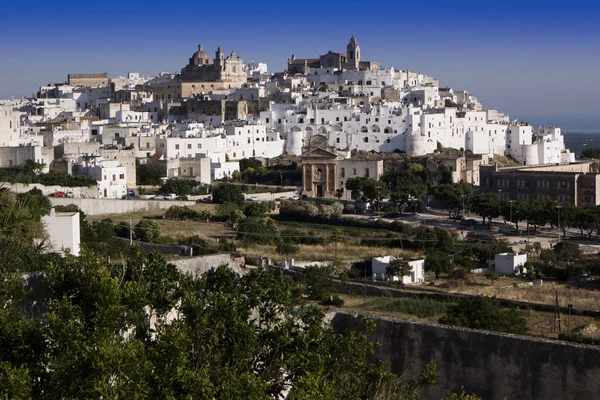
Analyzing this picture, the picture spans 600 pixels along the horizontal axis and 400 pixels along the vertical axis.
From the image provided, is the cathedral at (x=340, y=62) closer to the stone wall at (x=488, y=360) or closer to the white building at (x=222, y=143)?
the white building at (x=222, y=143)

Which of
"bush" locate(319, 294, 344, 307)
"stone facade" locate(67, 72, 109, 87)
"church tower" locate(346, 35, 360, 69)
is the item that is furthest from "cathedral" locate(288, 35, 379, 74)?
"bush" locate(319, 294, 344, 307)

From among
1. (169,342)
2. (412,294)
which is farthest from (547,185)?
(169,342)

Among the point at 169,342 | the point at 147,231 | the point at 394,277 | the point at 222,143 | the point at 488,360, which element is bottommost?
the point at 394,277

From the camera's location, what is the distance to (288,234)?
28562 mm

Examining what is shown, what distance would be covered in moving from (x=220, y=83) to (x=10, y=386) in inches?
2239

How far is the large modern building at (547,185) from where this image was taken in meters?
36.2

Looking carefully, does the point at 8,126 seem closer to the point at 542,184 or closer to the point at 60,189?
the point at 60,189

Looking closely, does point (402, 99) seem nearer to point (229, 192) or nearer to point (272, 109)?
point (272, 109)

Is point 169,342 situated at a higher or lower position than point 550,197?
lower

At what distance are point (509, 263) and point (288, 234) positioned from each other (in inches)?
302

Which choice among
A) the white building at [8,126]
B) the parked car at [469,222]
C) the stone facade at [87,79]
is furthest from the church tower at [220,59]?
the parked car at [469,222]

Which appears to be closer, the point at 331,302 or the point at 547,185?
the point at 331,302

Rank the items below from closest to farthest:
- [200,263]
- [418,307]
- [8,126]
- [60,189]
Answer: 1. [200,263]
2. [418,307]
3. [60,189]
4. [8,126]

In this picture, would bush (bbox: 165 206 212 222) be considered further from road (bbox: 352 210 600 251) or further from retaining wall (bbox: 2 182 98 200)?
road (bbox: 352 210 600 251)
